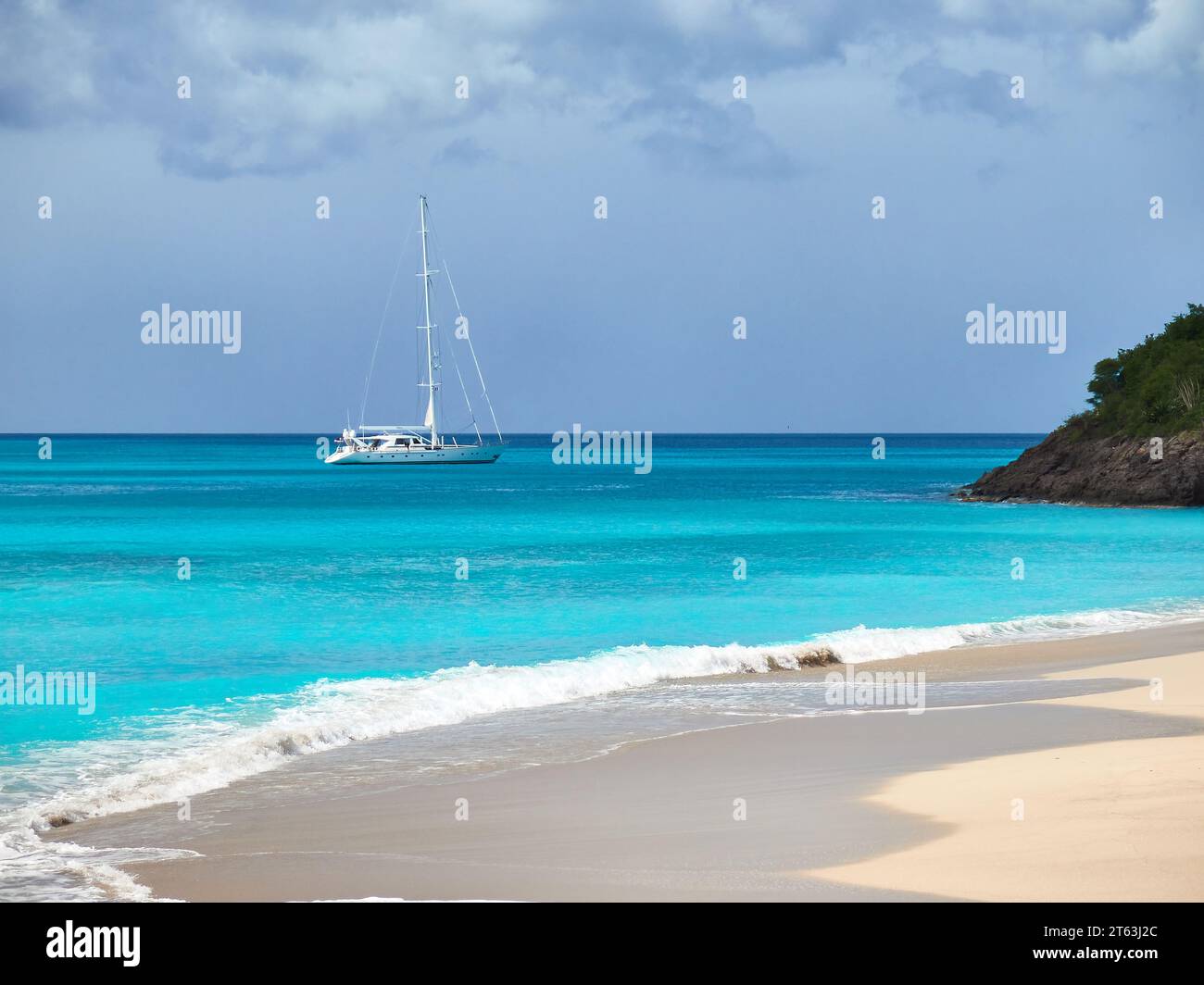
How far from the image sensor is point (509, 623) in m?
22.1

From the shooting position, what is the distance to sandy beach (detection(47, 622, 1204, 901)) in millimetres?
7258

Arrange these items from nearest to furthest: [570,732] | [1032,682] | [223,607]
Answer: [570,732]
[1032,682]
[223,607]

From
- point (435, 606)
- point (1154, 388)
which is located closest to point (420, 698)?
point (435, 606)

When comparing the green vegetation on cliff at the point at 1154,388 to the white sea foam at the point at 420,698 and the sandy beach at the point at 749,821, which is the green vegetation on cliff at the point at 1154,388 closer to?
the white sea foam at the point at 420,698

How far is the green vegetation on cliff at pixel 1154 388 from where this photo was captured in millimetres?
56469

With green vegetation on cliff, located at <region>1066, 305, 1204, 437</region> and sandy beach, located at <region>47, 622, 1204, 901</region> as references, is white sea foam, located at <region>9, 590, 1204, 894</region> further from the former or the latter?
green vegetation on cliff, located at <region>1066, 305, 1204, 437</region>

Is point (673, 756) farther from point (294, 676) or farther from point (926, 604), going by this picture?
point (926, 604)

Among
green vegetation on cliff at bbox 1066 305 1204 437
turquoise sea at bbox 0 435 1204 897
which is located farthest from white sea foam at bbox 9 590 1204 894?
green vegetation on cliff at bbox 1066 305 1204 437

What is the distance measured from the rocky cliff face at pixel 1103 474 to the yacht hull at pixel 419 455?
59.6 m

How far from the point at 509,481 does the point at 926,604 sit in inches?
2666

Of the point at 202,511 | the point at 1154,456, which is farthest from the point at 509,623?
the point at 1154,456

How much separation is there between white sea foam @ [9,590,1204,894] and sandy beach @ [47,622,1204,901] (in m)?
0.41

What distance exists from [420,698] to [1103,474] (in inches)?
1953

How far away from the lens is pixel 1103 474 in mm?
56656
